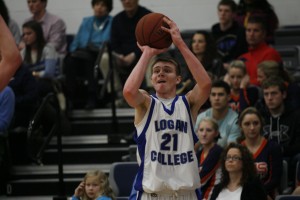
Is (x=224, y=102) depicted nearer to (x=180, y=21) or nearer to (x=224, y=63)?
(x=224, y=63)

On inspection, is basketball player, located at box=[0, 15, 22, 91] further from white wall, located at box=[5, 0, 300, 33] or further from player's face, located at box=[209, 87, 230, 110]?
white wall, located at box=[5, 0, 300, 33]

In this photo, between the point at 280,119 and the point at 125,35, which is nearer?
the point at 280,119

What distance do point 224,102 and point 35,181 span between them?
2396 mm

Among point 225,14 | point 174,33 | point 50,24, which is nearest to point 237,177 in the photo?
point 174,33

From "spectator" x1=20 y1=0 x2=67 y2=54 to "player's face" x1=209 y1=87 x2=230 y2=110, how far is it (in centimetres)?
321

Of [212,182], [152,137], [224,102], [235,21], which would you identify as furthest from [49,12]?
[152,137]

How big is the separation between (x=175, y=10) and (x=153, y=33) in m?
7.07

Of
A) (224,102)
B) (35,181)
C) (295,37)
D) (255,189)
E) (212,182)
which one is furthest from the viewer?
(295,37)

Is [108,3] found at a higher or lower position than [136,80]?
lower

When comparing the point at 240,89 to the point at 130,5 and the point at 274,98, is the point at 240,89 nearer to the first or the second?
the point at 274,98

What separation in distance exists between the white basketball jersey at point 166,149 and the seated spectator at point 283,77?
342cm

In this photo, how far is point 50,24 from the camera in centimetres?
1337

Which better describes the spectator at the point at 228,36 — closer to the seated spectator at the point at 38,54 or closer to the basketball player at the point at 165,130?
the seated spectator at the point at 38,54

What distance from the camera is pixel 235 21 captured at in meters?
12.7
